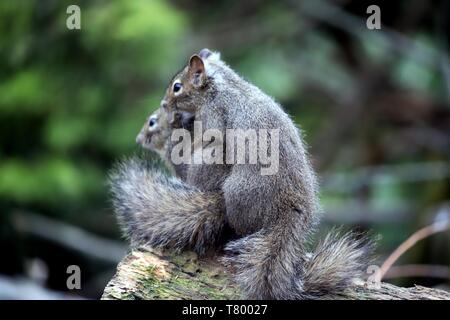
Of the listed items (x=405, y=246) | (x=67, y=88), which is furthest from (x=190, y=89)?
(x=67, y=88)

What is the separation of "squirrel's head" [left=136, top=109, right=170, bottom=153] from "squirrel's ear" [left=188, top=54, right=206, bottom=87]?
340mm

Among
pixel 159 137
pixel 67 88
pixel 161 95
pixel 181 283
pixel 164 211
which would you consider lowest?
pixel 181 283

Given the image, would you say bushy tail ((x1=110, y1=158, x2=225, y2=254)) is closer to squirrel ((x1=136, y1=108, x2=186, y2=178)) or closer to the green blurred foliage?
squirrel ((x1=136, y1=108, x2=186, y2=178))

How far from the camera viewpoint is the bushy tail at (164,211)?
11.0 ft

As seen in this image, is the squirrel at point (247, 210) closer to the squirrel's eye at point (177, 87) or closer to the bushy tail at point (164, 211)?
the bushy tail at point (164, 211)

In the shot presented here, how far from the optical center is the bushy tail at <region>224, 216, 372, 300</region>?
9.91ft

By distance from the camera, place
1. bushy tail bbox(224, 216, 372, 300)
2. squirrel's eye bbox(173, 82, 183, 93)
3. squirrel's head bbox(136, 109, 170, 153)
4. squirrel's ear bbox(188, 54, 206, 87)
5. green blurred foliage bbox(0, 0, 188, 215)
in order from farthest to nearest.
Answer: green blurred foliage bbox(0, 0, 188, 215), squirrel's head bbox(136, 109, 170, 153), squirrel's eye bbox(173, 82, 183, 93), squirrel's ear bbox(188, 54, 206, 87), bushy tail bbox(224, 216, 372, 300)

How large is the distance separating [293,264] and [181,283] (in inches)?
18.0

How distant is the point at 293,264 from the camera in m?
3.10

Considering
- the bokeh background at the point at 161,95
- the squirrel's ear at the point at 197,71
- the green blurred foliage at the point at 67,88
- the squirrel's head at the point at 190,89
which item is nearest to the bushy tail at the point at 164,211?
the squirrel's head at the point at 190,89

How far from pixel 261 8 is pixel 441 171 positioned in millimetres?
3079

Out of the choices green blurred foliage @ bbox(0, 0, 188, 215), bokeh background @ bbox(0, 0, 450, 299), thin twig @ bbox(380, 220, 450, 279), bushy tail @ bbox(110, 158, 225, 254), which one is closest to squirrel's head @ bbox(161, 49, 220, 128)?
bushy tail @ bbox(110, 158, 225, 254)

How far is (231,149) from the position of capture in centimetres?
339

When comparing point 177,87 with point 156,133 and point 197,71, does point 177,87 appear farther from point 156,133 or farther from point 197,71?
point 156,133
